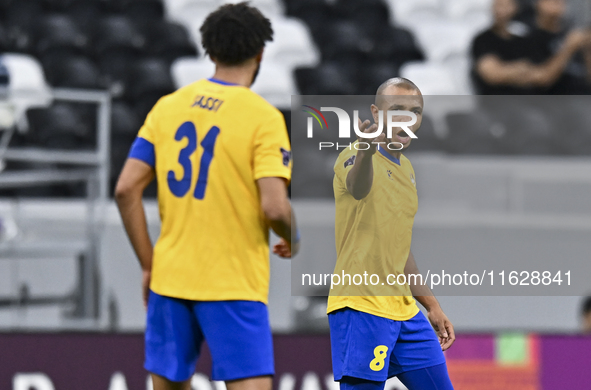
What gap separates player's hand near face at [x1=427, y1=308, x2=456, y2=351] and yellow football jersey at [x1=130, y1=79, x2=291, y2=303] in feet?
1.81

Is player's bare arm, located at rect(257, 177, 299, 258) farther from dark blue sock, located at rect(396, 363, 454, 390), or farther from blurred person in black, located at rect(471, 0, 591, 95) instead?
blurred person in black, located at rect(471, 0, 591, 95)

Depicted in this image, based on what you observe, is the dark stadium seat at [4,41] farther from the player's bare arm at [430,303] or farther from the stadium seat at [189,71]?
the player's bare arm at [430,303]

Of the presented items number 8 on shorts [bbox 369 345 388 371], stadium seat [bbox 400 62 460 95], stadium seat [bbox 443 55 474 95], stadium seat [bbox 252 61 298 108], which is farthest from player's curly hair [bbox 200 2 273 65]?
stadium seat [bbox 443 55 474 95]

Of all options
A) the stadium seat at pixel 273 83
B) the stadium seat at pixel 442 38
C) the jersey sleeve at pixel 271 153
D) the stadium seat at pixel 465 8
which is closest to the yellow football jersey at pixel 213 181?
the jersey sleeve at pixel 271 153

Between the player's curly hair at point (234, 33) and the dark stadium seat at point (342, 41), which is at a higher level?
the dark stadium seat at point (342, 41)

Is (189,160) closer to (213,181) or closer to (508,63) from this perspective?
(213,181)

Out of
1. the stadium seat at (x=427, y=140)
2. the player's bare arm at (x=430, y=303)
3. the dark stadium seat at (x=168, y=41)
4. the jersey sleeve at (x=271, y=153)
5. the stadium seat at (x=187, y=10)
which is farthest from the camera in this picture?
the stadium seat at (x=187, y=10)

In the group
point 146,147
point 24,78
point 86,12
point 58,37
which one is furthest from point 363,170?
point 86,12

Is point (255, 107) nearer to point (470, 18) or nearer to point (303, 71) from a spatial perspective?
point (303, 71)

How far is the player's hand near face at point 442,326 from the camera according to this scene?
1930mm

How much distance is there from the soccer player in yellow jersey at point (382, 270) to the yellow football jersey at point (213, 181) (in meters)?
0.37

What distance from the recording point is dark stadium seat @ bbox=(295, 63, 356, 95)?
625 cm

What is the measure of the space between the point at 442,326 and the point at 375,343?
0.53ft

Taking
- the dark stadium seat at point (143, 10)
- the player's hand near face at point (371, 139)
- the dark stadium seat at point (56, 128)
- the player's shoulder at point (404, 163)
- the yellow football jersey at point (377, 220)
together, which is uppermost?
the dark stadium seat at point (143, 10)
